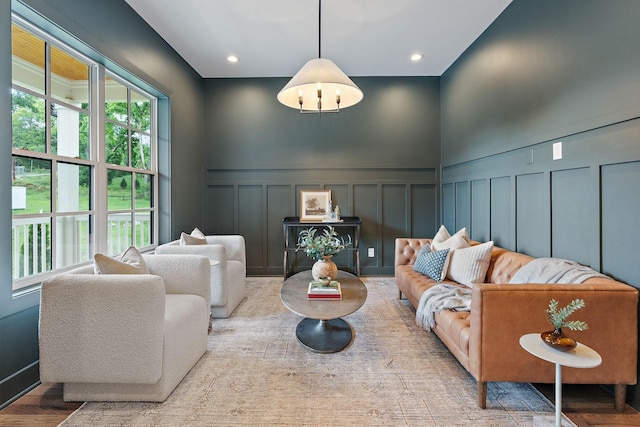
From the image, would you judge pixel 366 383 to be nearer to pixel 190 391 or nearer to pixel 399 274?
pixel 190 391

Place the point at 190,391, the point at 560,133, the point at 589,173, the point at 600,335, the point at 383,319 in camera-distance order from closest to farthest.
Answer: the point at 600,335 < the point at 190,391 < the point at 589,173 < the point at 560,133 < the point at 383,319

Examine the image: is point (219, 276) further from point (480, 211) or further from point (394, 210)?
point (480, 211)

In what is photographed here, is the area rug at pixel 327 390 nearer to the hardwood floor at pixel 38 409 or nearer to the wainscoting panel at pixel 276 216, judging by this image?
the hardwood floor at pixel 38 409

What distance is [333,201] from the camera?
4.56m

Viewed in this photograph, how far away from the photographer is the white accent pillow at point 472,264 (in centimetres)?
260

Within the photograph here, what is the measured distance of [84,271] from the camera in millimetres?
1849

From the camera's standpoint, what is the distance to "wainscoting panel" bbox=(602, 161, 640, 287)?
1703mm

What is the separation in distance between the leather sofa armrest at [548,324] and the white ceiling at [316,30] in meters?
2.63

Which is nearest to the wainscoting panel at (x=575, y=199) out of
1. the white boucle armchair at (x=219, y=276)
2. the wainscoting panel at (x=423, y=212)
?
the wainscoting panel at (x=423, y=212)

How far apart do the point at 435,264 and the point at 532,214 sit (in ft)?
2.98

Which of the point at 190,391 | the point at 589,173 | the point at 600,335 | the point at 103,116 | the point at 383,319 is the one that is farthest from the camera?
the point at 383,319

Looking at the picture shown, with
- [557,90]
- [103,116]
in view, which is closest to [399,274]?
[557,90]

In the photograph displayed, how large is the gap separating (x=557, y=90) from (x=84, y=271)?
3496 mm

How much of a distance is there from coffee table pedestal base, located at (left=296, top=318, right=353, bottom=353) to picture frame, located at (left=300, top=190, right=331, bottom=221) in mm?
1992
